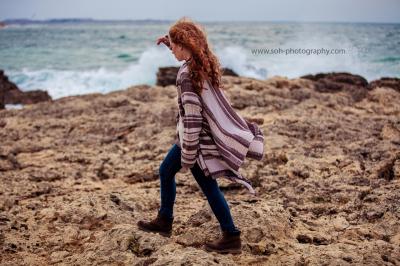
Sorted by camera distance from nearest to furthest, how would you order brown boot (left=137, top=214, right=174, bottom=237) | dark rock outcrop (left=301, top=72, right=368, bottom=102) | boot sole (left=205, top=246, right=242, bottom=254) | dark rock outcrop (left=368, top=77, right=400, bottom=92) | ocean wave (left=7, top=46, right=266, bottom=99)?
boot sole (left=205, top=246, right=242, bottom=254) < brown boot (left=137, top=214, right=174, bottom=237) < dark rock outcrop (left=301, top=72, right=368, bottom=102) < dark rock outcrop (left=368, top=77, right=400, bottom=92) < ocean wave (left=7, top=46, right=266, bottom=99)

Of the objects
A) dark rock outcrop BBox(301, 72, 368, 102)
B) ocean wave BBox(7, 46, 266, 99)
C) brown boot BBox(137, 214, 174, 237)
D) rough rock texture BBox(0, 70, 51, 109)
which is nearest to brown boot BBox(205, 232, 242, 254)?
brown boot BBox(137, 214, 174, 237)

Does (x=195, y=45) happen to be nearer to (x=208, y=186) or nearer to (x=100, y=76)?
(x=208, y=186)

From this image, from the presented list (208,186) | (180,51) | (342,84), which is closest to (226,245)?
(208,186)

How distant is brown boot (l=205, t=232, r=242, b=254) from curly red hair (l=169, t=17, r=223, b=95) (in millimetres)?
963

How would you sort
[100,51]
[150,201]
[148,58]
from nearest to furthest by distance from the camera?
1. [150,201]
2. [148,58]
3. [100,51]

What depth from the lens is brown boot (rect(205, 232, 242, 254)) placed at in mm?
2588

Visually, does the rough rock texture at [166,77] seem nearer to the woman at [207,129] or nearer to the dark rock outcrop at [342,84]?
the dark rock outcrop at [342,84]

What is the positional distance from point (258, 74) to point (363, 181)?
19.6m

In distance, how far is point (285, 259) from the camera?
254 cm

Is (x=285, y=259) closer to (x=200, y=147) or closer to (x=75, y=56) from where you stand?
(x=200, y=147)

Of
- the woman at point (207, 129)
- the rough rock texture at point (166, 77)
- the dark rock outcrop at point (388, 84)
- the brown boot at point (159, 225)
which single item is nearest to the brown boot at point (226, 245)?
the woman at point (207, 129)

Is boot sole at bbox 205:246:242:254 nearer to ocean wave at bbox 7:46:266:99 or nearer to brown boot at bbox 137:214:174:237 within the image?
brown boot at bbox 137:214:174:237

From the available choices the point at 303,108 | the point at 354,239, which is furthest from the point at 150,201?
the point at 303,108

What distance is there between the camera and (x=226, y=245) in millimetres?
2594
